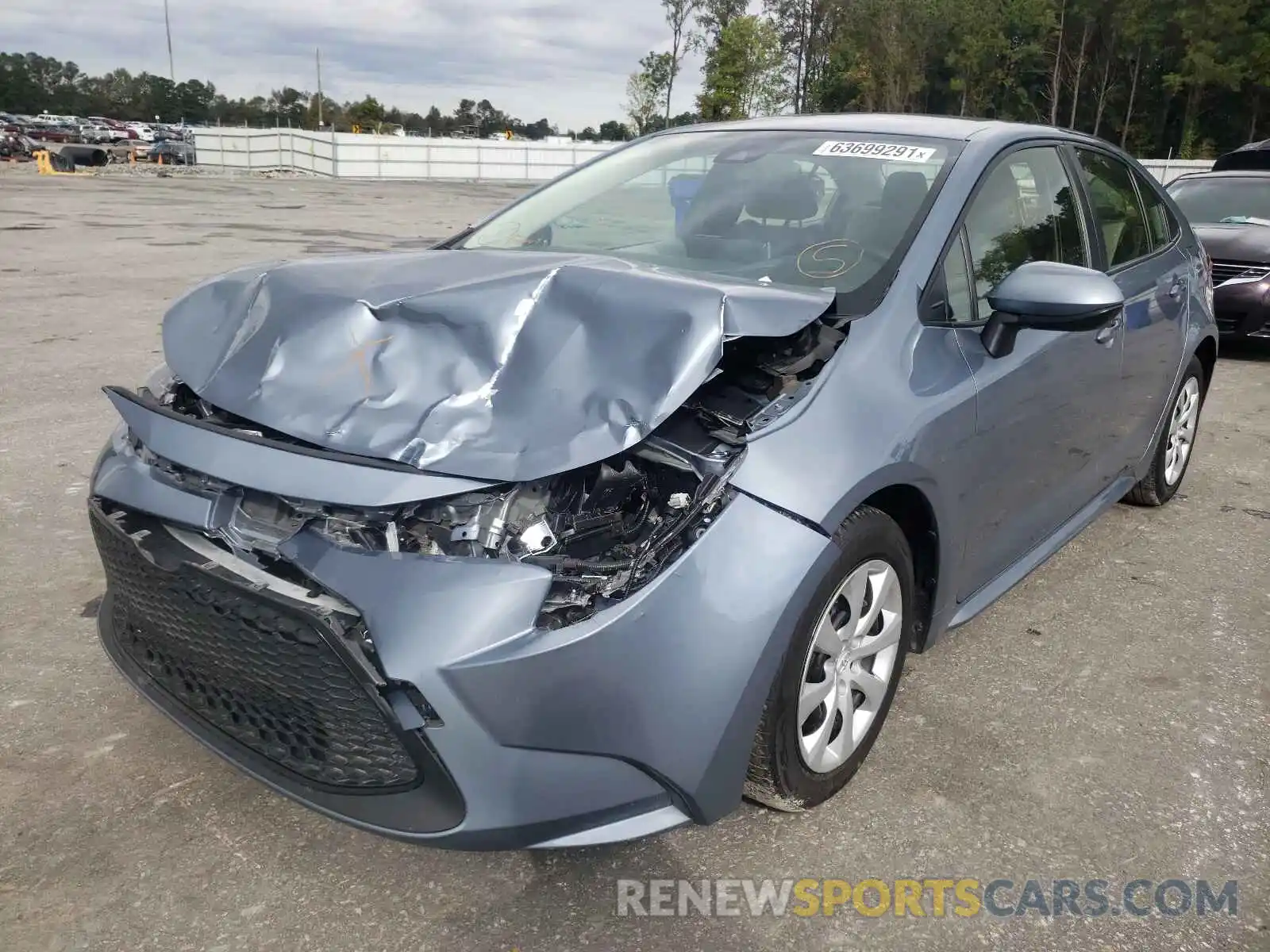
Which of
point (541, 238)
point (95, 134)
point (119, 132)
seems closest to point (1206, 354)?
point (541, 238)

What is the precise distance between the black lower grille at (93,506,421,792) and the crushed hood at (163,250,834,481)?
1.18ft

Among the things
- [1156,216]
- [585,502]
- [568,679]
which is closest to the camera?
[568,679]

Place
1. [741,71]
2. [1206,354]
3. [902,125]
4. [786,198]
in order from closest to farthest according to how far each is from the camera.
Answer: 1. [786,198]
2. [902,125]
3. [1206,354]
4. [741,71]

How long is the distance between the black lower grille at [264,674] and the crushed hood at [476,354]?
1.18 ft

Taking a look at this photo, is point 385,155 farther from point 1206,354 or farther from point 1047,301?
point 1047,301

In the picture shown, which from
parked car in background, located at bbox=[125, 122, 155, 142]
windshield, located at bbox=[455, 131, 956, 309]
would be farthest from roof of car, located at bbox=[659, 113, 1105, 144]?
parked car in background, located at bbox=[125, 122, 155, 142]

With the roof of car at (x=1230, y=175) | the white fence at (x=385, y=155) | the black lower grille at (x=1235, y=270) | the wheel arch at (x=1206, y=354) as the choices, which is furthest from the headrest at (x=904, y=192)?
the white fence at (x=385, y=155)

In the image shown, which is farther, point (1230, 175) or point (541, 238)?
point (1230, 175)

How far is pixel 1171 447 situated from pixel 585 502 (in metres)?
3.53

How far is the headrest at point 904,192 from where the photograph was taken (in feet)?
9.35

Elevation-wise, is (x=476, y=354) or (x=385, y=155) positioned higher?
(x=385, y=155)

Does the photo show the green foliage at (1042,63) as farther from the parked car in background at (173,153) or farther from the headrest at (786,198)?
the headrest at (786,198)

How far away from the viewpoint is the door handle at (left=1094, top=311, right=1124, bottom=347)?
11.0 feet

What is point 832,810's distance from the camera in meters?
2.49
